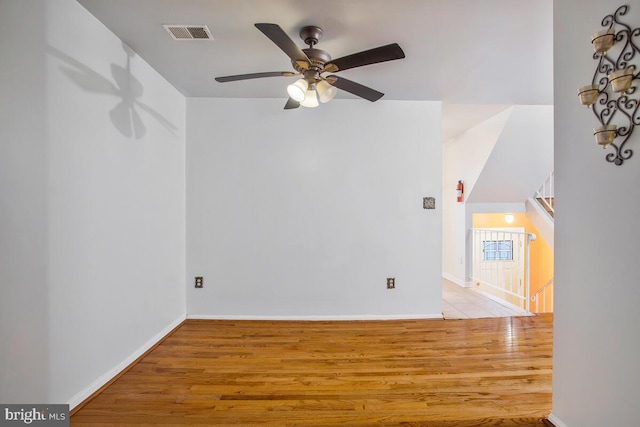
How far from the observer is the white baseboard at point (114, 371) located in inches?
66.5

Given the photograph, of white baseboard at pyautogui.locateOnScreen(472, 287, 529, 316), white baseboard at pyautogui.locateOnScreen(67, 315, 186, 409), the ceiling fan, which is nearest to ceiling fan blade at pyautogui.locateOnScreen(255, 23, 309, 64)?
the ceiling fan

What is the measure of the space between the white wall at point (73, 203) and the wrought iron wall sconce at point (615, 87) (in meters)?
2.78

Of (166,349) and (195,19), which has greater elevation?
(195,19)

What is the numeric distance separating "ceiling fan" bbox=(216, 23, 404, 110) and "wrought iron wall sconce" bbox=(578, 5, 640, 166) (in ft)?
2.97

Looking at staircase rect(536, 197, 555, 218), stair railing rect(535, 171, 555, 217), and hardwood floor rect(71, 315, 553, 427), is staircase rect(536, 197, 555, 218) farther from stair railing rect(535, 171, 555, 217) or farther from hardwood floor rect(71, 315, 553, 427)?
hardwood floor rect(71, 315, 553, 427)

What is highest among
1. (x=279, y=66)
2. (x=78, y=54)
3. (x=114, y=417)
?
(x=279, y=66)

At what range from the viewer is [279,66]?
237 centimetres

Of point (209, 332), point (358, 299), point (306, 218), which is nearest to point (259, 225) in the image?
point (306, 218)

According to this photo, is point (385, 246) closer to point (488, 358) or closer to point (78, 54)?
point (488, 358)

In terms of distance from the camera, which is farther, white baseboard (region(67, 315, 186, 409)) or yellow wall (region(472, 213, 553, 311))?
yellow wall (region(472, 213, 553, 311))

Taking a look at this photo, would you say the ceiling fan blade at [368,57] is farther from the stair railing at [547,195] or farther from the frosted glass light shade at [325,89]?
the stair railing at [547,195]

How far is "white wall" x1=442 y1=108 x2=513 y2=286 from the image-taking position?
3.86m

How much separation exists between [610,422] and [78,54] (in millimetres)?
3514

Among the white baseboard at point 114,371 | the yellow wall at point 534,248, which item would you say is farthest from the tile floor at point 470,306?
the white baseboard at point 114,371
